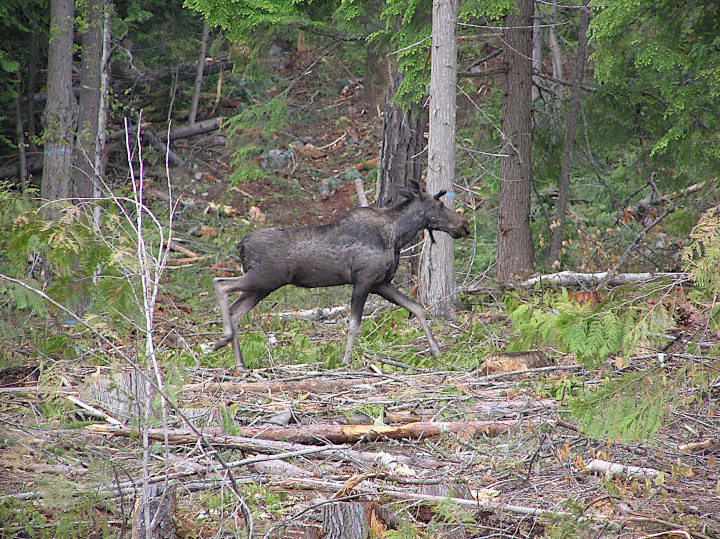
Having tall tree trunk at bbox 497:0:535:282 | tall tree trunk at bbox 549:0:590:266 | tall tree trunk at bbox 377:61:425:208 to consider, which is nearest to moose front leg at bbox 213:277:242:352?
tall tree trunk at bbox 377:61:425:208

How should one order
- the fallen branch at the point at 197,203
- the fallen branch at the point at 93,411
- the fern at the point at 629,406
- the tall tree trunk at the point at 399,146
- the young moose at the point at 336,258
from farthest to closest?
the fallen branch at the point at 197,203
the tall tree trunk at the point at 399,146
the young moose at the point at 336,258
the fallen branch at the point at 93,411
the fern at the point at 629,406

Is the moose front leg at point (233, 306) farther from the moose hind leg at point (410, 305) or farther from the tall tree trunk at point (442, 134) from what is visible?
the tall tree trunk at point (442, 134)

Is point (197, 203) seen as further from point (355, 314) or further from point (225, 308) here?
point (355, 314)

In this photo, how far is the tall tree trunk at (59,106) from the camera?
14.0 m

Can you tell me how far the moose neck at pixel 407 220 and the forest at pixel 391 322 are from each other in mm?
45

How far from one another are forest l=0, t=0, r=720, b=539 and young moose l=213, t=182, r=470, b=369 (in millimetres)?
42

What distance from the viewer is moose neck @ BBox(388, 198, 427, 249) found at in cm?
920

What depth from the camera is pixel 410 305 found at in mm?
9117

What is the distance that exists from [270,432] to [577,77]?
922 cm

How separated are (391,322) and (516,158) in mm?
3826

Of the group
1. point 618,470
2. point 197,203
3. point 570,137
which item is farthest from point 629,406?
point 197,203

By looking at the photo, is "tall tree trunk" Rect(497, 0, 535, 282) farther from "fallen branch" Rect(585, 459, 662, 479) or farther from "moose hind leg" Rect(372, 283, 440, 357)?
"fallen branch" Rect(585, 459, 662, 479)

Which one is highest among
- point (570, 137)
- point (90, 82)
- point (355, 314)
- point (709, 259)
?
point (90, 82)

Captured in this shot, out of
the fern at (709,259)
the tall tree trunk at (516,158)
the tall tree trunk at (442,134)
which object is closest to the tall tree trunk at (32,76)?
the tall tree trunk at (442,134)
